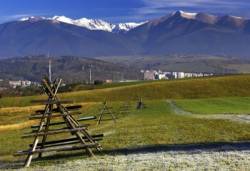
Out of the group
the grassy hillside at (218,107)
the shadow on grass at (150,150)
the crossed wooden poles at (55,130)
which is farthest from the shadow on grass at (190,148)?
the grassy hillside at (218,107)

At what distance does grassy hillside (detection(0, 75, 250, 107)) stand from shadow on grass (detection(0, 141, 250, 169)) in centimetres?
9383

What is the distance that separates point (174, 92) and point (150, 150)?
103949 mm

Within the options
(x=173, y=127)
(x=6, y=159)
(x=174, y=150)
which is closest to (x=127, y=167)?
(x=174, y=150)

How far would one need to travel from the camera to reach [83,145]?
28625mm

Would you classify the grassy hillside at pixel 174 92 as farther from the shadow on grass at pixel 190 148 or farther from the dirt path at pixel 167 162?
the dirt path at pixel 167 162

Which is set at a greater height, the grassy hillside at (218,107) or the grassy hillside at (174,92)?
the grassy hillside at (218,107)

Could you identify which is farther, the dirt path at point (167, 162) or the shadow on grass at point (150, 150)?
the shadow on grass at point (150, 150)

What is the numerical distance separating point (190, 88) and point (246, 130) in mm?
98128

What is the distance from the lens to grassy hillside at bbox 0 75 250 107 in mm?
128375

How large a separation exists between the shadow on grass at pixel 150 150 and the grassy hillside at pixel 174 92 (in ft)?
308

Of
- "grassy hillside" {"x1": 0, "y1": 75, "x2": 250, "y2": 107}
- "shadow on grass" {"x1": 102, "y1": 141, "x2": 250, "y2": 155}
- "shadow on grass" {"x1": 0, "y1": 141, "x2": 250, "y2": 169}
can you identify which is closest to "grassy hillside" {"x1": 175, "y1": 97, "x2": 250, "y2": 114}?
"grassy hillside" {"x1": 0, "y1": 75, "x2": 250, "y2": 107}

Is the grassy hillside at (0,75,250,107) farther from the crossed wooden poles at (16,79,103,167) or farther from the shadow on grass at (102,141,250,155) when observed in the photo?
the crossed wooden poles at (16,79,103,167)

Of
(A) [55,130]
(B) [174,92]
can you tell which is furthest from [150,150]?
(B) [174,92]

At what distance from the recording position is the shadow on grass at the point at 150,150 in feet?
93.5
